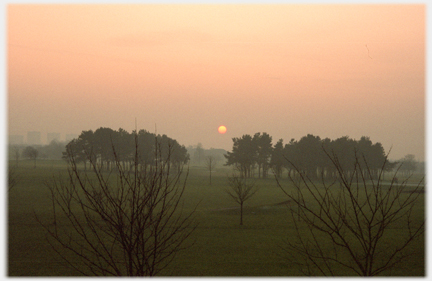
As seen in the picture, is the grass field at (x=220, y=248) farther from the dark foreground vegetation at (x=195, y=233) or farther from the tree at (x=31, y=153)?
A: the tree at (x=31, y=153)

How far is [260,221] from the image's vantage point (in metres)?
32.2

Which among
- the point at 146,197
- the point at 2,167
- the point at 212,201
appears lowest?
the point at 212,201

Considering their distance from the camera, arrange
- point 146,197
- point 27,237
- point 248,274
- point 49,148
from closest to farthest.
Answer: point 146,197
point 248,274
point 27,237
point 49,148

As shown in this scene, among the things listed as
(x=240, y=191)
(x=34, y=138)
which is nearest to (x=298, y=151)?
(x=240, y=191)

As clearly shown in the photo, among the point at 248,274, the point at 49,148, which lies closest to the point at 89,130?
the point at 49,148

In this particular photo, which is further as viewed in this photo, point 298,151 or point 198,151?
point 198,151

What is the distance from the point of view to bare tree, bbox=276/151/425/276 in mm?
5500

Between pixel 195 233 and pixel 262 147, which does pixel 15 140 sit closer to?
pixel 262 147

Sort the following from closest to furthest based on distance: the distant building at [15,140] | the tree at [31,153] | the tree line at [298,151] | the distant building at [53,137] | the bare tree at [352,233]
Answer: the bare tree at [352,233]
the distant building at [15,140]
the tree line at [298,151]
the tree at [31,153]
the distant building at [53,137]

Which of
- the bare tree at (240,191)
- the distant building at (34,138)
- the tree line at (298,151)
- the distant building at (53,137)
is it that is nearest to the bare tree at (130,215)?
the bare tree at (240,191)

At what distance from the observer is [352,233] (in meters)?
28.4

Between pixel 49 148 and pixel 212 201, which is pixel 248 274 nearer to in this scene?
pixel 212 201

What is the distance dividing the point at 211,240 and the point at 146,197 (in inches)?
736

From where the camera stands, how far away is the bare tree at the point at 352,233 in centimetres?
550
